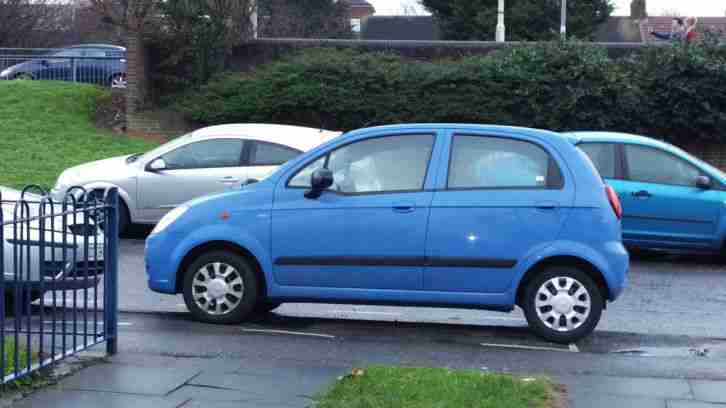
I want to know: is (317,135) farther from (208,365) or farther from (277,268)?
(208,365)

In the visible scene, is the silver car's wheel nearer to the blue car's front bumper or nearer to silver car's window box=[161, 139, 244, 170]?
silver car's window box=[161, 139, 244, 170]

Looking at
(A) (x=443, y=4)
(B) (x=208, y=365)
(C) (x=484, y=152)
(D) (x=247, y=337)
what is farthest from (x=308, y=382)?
(A) (x=443, y=4)

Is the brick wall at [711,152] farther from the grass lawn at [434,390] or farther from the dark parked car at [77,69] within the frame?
the grass lawn at [434,390]

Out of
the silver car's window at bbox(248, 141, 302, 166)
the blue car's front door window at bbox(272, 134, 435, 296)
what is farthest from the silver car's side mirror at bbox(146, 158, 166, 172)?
the blue car's front door window at bbox(272, 134, 435, 296)

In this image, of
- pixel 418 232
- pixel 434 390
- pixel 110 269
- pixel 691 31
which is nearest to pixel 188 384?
pixel 110 269

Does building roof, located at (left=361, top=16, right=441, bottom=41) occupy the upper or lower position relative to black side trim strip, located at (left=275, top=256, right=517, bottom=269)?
upper

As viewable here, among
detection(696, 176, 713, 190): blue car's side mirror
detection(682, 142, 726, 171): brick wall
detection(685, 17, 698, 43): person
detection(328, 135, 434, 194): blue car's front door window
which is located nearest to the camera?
→ detection(328, 135, 434, 194): blue car's front door window

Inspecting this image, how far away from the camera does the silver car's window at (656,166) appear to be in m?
14.2

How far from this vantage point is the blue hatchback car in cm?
888

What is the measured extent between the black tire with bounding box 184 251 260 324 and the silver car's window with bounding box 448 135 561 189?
5.75 ft

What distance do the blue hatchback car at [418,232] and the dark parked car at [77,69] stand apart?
757 inches

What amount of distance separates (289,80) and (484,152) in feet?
48.9

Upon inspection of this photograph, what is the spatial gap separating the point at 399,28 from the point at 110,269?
2045 inches

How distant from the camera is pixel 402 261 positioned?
896 cm
